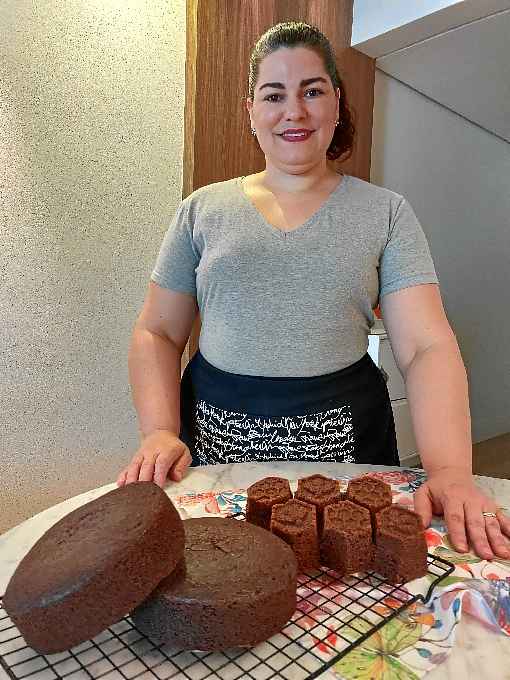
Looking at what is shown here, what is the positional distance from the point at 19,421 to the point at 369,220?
4.87 feet

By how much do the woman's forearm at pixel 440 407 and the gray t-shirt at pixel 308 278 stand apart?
144 millimetres

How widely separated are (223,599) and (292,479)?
1.42 ft

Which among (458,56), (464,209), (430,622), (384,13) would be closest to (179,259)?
(430,622)

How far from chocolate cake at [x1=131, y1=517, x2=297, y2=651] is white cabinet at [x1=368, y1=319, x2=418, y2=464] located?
80.8 inches

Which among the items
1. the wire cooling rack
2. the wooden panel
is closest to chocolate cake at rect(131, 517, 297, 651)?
the wire cooling rack

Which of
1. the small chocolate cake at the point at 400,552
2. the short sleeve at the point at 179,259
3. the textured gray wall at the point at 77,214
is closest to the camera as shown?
the small chocolate cake at the point at 400,552

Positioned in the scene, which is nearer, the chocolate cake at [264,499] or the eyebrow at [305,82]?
the chocolate cake at [264,499]

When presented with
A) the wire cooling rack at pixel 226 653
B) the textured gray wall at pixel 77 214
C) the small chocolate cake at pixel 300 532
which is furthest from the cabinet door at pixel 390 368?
the wire cooling rack at pixel 226 653

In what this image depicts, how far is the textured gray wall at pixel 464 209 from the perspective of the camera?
3033 mm

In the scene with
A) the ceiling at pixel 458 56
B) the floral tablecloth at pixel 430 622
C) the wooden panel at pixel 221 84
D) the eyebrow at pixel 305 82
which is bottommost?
the floral tablecloth at pixel 430 622

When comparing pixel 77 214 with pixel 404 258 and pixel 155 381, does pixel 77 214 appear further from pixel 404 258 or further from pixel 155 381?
pixel 404 258

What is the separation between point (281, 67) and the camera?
1.14m

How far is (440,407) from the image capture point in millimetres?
1034

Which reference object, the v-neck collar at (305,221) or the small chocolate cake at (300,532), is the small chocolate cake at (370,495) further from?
the v-neck collar at (305,221)
